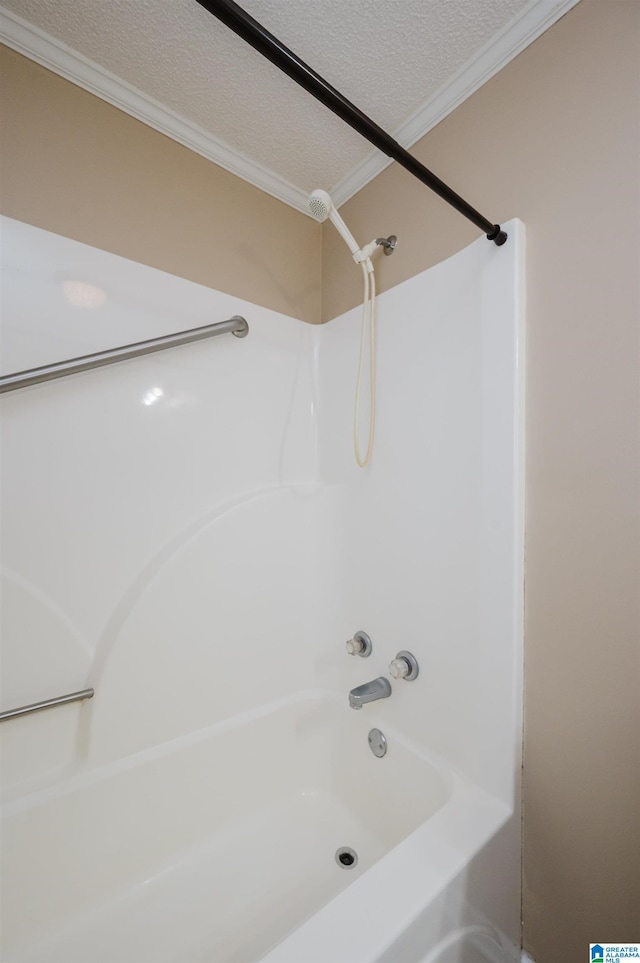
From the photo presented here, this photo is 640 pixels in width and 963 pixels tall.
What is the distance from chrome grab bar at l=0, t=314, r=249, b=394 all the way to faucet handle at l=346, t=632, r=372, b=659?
1.06m

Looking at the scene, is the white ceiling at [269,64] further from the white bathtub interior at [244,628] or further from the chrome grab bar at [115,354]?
the chrome grab bar at [115,354]

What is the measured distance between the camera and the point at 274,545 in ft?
4.48

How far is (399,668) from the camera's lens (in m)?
1.10

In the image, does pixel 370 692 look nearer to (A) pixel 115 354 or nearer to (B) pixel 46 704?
(B) pixel 46 704

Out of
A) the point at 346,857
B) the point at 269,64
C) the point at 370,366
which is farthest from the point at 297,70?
the point at 346,857

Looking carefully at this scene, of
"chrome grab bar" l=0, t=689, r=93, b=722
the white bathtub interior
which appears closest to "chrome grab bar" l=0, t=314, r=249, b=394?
the white bathtub interior

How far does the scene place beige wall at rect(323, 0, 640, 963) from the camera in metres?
0.75

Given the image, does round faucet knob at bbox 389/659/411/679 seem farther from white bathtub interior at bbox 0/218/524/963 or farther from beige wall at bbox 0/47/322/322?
beige wall at bbox 0/47/322/322

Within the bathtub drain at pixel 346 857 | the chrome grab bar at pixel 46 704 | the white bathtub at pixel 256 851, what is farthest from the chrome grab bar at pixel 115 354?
the bathtub drain at pixel 346 857

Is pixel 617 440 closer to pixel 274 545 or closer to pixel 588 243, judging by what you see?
pixel 588 243

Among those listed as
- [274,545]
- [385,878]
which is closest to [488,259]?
[274,545]

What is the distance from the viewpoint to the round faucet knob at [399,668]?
3.59 feet

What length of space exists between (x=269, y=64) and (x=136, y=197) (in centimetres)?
50

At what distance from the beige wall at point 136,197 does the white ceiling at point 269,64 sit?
0.07 meters
